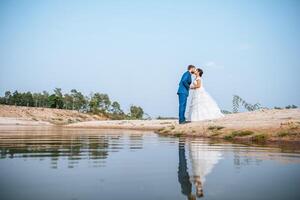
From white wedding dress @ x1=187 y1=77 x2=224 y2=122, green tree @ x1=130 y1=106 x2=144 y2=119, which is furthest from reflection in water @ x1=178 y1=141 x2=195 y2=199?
green tree @ x1=130 y1=106 x2=144 y2=119

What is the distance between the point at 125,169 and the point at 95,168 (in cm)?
47

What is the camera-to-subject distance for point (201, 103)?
19750 millimetres

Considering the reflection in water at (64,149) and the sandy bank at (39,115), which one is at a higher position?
the sandy bank at (39,115)

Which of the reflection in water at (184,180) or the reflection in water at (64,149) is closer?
the reflection in water at (184,180)

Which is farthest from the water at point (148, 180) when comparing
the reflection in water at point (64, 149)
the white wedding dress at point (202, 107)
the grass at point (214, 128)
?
the white wedding dress at point (202, 107)

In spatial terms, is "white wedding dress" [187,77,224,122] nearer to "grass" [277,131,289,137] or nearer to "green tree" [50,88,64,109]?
"grass" [277,131,289,137]

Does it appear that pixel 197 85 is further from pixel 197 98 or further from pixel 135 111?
pixel 135 111

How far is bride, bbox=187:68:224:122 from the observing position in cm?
1964

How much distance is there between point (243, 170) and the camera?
4.85 m

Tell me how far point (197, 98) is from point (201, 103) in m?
0.41

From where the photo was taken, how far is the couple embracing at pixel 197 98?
19.5 meters

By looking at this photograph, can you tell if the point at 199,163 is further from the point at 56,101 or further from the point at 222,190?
the point at 56,101

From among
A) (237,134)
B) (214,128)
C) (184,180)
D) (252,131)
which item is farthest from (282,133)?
(184,180)

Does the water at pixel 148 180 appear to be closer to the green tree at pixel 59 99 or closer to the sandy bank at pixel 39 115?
the sandy bank at pixel 39 115
